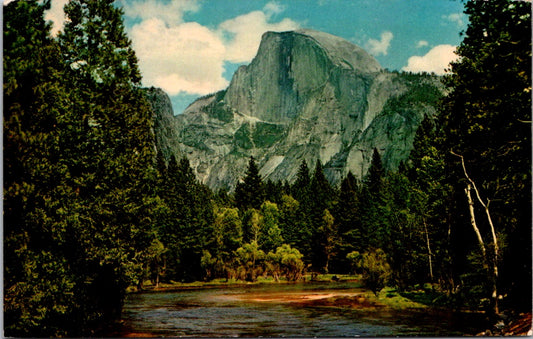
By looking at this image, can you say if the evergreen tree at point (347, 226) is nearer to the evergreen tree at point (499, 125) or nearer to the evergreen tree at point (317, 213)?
the evergreen tree at point (317, 213)

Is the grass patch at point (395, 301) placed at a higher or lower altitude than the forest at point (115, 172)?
lower

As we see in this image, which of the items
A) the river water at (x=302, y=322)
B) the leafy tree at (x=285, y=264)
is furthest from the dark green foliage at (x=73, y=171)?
the leafy tree at (x=285, y=264)

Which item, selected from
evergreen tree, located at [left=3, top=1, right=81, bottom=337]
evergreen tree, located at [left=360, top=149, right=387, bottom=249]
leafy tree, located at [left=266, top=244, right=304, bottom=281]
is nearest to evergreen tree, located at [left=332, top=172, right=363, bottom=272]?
evergreen tree, located at [left=360, top=149, right=387, bottom=249]

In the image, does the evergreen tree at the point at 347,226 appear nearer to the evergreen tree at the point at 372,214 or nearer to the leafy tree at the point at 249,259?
the evergreen tree at the point at 372,214

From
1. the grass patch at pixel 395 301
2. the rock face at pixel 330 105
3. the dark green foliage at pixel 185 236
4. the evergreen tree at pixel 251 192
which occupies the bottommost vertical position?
the grass patch at pixel 395 301

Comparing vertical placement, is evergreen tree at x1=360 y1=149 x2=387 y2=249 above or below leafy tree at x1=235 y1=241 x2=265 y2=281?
above

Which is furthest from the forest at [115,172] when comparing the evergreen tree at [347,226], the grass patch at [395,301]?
the evergreen tree at [347,226]

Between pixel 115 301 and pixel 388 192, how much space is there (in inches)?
2211

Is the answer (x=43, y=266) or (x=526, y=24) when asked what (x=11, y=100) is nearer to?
(x=43, y=266)

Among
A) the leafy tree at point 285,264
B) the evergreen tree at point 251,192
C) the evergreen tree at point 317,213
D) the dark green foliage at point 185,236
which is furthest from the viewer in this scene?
the evergreen tree at point 251,192

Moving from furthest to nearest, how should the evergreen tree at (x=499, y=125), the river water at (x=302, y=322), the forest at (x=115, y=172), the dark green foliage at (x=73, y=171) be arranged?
the river water at (x=302, y=322)
the evergreen tree at (x=499, y=125)
the forest at (x=115, y=172)
the dark green foliage at (x=73, y=171)

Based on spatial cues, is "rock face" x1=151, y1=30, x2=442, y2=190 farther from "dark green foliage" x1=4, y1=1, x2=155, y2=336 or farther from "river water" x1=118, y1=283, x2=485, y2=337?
"dark green foliage" x1=4, y1=1, x2=155, y2=336

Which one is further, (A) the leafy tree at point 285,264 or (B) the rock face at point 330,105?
(B) the rock face at point 330,105

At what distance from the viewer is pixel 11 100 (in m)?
11.8
